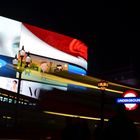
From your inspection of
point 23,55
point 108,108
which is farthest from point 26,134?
point 108,108

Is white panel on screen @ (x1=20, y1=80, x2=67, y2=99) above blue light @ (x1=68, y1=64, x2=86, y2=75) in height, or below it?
below

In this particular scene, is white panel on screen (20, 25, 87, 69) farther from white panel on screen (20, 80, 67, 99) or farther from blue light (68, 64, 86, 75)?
white panel on screen (20, 80, 67, 99)

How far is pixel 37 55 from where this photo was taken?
45188mm

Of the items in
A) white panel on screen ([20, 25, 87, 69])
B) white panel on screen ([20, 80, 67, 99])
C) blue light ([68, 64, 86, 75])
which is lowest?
white panel on screen ([20, 80, 67, 99])

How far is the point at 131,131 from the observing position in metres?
7.66

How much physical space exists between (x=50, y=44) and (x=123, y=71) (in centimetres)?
5928

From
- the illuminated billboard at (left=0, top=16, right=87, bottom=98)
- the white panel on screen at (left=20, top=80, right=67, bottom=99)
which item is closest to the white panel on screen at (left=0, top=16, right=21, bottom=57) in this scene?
the illuminated billboard at (left=0, top=16, right=87, bottom=98)

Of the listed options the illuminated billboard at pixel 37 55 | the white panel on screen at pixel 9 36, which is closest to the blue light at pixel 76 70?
the illuminated billboard at pixel 37 55

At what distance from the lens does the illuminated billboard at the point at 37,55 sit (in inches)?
1650

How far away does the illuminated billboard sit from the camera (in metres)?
41.9

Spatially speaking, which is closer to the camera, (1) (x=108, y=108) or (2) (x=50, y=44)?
(2) (x=50, y=44)

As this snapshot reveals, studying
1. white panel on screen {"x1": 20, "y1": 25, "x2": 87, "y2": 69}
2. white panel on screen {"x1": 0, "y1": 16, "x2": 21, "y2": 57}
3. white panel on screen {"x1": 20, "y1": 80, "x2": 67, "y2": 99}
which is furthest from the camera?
white panel on screen {"x1": 20, "y1": 25, "x2": 87, "y2": 69}

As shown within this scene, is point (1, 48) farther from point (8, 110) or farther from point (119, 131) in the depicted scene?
point (119, 131)

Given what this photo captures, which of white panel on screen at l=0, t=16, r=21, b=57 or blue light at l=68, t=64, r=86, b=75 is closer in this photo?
white panel on screen at l=0, t=16, r=21, b=57
